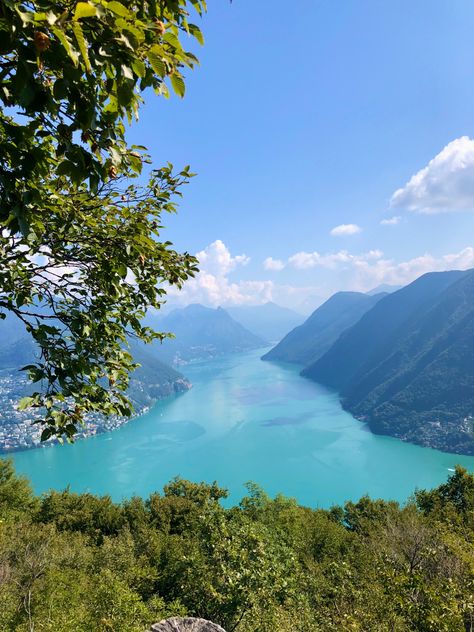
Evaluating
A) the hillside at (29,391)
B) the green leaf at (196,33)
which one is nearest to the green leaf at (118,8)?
the green leaf at (196,33)

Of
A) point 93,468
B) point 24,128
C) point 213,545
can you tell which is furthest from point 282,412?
point 24,128

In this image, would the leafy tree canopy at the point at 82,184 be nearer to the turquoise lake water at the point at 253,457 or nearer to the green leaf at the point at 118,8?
the green leaf at the point at 118,8

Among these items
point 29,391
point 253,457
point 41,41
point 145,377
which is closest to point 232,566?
point 41,41

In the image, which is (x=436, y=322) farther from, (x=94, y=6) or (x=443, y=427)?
(x=94, y=6)

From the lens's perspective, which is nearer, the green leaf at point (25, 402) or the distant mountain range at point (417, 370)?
the green leaf at point (25, 402)

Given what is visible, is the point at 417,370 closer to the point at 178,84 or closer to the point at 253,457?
the point at 253,457

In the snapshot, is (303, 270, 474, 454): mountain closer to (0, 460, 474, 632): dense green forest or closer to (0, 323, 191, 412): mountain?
(0, 323, 191, 412): mountain

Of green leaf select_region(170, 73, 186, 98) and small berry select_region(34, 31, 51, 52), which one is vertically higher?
green leaf select_region(170, 73, 186, 98)

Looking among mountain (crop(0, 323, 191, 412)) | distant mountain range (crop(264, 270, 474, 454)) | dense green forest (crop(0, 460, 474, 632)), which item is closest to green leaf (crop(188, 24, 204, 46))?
dense green forest (crop(0, 460, 474, 632))
